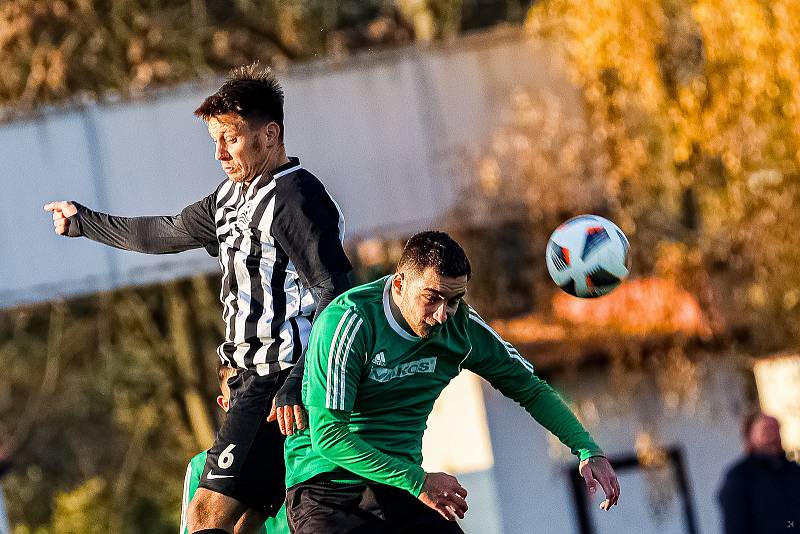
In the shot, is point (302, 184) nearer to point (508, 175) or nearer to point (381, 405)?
point (381, 405)

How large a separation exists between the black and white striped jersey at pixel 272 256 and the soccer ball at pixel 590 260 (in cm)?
131

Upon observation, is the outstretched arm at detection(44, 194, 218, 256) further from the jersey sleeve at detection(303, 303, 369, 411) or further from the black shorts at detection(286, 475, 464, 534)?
the black shorts at detection(286, 475, 464, 534)

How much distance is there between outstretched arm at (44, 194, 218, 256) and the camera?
5680mm

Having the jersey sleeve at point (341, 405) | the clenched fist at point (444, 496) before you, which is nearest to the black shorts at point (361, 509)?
the jersey sleeve at point (341, 405)

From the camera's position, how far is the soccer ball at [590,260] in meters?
6.21

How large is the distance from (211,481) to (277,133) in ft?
4.51


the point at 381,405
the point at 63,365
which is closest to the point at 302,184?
the point at 381,405

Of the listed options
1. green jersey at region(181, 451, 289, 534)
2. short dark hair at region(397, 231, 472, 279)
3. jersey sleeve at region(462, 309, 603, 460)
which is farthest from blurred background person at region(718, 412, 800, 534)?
short dark hair at region(397, 231, 472, 279)

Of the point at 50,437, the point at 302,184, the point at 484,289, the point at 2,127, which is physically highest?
the point at 2,127

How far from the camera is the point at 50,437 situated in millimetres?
22453

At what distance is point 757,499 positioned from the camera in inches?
359

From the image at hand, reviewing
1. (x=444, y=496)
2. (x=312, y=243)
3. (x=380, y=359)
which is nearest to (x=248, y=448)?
(x=380, y=359)

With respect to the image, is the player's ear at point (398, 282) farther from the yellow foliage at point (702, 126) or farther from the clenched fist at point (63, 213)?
the yellow foliage at point (702, 126)

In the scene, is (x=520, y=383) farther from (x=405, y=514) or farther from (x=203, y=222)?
(x=203, y=222)
